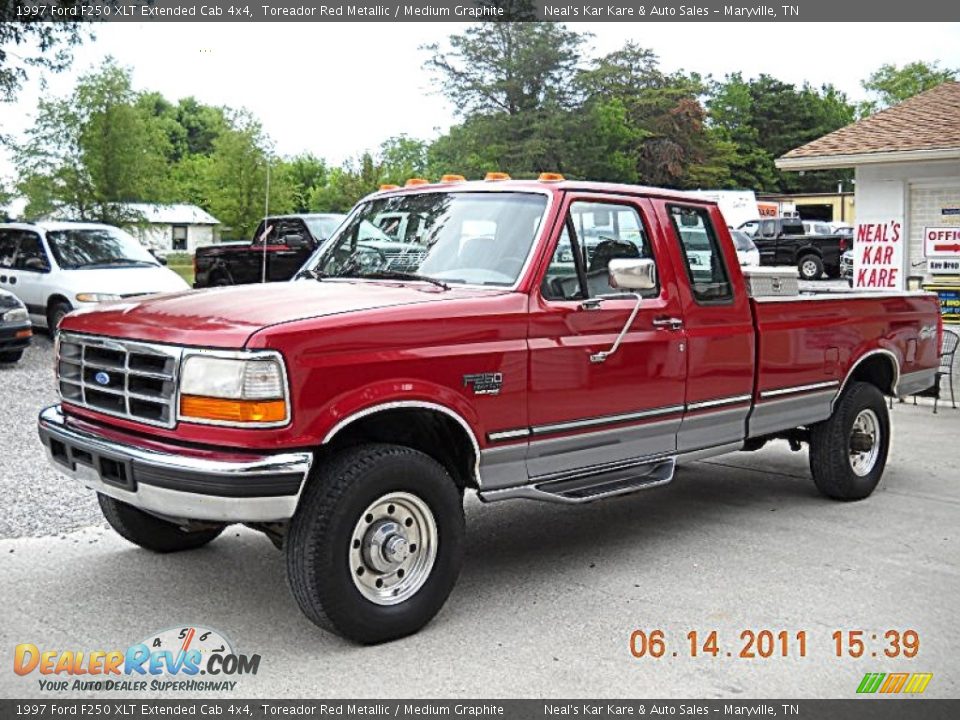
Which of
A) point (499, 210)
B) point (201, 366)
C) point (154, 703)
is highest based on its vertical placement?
point (499, 210)

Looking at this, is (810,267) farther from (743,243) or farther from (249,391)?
(249,391)

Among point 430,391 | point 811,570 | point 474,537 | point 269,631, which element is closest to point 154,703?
point 269,631

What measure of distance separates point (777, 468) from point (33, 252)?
1190 cm

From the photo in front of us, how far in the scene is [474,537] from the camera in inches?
269

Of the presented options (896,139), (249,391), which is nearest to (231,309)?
(249,391)

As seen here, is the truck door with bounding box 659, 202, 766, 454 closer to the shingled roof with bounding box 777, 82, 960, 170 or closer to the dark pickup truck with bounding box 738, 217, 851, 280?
the shingled roof with bounding box 777, 82, 960, 170

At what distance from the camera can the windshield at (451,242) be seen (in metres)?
5.75

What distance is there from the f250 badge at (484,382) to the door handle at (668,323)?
125 centimetres

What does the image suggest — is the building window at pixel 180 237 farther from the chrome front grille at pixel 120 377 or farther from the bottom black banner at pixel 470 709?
the bottom black banner at pixel 470 709

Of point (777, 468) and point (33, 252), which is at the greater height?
point (33, 252)

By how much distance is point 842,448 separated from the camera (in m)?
7.57

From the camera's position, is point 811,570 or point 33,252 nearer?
point 811,570

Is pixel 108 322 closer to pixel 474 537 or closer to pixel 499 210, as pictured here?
pixel 499 210

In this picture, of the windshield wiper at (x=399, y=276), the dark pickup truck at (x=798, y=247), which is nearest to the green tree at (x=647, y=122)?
the dark pickup truck at (x=798, y=247)
